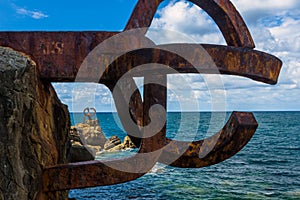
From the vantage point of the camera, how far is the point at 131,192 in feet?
50.6

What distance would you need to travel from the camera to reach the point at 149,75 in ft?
9.27

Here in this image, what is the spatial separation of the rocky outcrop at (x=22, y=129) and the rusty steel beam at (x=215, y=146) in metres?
0.96

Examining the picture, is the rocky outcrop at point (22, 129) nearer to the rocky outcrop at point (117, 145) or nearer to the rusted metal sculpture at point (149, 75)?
the rusted metal sculpture at point (149, 75)

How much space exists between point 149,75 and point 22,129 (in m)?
1.01

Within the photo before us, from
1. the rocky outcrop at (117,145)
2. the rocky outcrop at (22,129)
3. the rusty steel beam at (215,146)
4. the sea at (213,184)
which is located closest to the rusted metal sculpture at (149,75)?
the rusty steel beam at (215,146)

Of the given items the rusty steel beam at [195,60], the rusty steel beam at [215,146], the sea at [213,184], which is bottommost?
the sea at [213,184]

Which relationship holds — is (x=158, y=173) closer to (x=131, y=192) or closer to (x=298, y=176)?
(x=131, y=192)

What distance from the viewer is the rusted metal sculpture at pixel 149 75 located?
2686 mm

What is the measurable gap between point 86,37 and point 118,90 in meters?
0.55

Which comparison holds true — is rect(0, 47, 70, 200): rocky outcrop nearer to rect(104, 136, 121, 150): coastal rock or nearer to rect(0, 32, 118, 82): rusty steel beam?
rect(0, 32, 118, 82): rusty steel beam

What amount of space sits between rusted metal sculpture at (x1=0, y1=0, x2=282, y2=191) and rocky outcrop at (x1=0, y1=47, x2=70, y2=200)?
0.15m

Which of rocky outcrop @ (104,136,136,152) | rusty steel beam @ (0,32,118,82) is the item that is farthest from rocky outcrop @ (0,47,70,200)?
rocky outcrop @ (104,136,136,152)

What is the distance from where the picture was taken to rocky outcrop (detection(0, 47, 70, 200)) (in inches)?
91.5

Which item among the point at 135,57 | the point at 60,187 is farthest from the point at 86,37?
the point at 60,187
